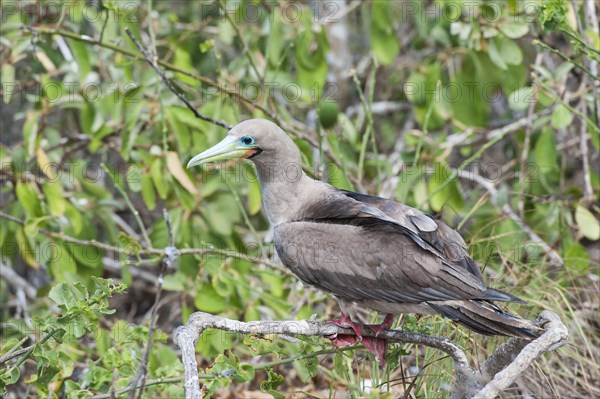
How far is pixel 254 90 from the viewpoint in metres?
6.65

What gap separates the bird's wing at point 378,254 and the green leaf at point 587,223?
1.63 m

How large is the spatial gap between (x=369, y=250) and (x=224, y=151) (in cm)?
88

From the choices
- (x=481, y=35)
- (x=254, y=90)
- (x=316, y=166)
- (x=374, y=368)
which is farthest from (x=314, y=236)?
(x=254, y=90)

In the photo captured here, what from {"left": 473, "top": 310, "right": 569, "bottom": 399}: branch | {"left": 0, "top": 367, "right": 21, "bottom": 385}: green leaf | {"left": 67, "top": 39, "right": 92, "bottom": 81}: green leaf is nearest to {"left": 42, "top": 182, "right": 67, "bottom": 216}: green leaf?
{"left": 67, "top": 39, "right": 92, "bottom": 81}: green leaf

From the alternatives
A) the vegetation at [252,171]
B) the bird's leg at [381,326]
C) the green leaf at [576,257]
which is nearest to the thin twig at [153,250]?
the vegetation at [252,171]

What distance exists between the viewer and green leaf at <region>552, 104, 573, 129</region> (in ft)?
16.4

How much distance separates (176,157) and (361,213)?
1.64 m

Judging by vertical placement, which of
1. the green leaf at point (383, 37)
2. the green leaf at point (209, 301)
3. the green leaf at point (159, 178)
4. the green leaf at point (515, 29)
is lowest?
the green leaf at point (209, 301)

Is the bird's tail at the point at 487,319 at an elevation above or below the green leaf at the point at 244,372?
above

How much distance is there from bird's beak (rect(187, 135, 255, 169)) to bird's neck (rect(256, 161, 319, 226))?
0.56 ft

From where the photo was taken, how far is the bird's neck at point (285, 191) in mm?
4336

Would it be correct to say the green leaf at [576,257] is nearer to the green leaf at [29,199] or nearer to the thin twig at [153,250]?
the thin twig at [153,250]

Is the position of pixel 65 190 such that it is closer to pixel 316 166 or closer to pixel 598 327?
pixel 316 166

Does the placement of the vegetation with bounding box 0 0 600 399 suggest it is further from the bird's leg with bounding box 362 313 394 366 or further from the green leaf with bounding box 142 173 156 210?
the bird's leg with bounding box 362 313 394 366
